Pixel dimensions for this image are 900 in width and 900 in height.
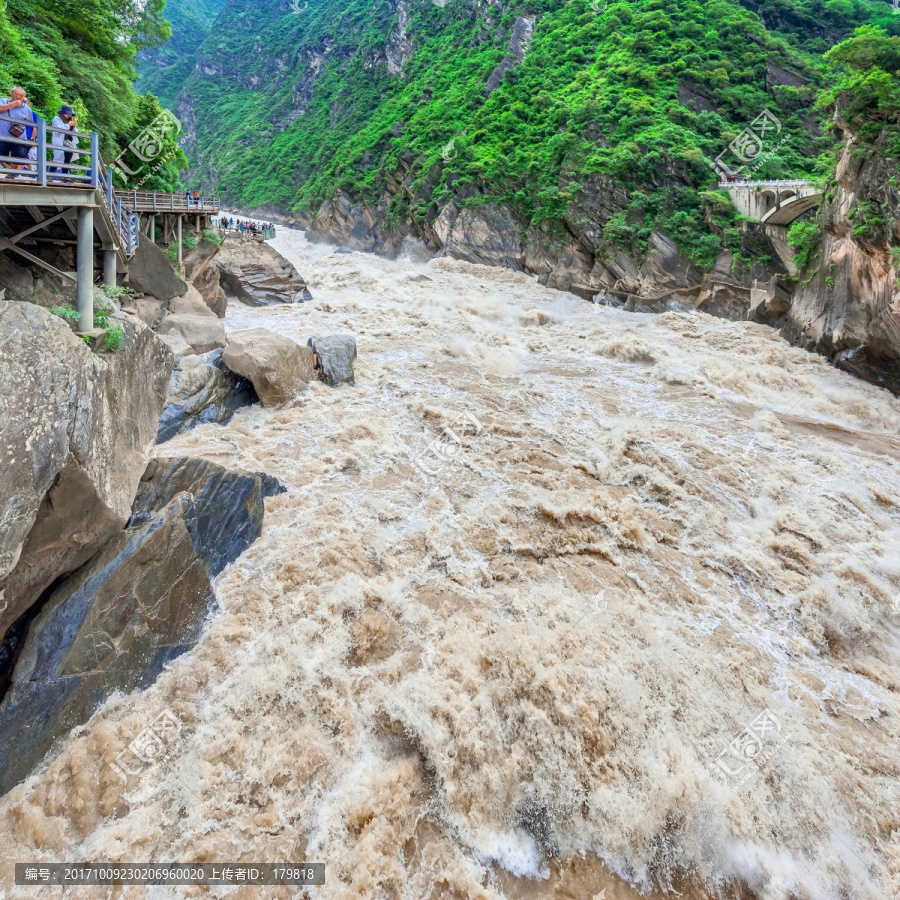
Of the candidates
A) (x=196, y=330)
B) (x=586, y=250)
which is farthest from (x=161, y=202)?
(x=586, y=250)

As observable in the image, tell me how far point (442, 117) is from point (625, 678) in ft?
159

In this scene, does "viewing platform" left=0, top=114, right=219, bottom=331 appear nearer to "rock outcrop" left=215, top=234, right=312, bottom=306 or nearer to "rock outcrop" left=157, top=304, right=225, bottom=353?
"rock outcrop" left=157, top=304, right=225, bottom=353

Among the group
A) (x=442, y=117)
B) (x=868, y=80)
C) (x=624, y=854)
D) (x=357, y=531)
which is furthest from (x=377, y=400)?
(x=442, y=117)

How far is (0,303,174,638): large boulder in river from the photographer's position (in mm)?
3734

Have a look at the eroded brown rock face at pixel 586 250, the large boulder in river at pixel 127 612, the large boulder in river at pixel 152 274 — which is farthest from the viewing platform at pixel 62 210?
the eroded brown rock face at pixel 586 250

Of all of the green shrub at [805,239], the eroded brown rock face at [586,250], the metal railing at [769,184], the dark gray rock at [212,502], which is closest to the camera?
Answer: the dark gray rock at [212,502]

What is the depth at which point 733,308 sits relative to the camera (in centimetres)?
2066

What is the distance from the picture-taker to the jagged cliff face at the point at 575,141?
79.8 ft

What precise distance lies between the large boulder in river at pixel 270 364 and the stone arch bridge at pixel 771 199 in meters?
20.4

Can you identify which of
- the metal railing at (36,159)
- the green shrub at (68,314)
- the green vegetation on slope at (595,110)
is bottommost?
the green shrub at (68,314)

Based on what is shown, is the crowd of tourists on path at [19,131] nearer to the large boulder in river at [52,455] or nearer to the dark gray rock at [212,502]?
the large boulder in river at [52,455]

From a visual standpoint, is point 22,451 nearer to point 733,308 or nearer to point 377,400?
point 377,400

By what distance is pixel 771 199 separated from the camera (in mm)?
21594

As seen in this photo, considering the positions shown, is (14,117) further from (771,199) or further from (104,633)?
(771,199)
